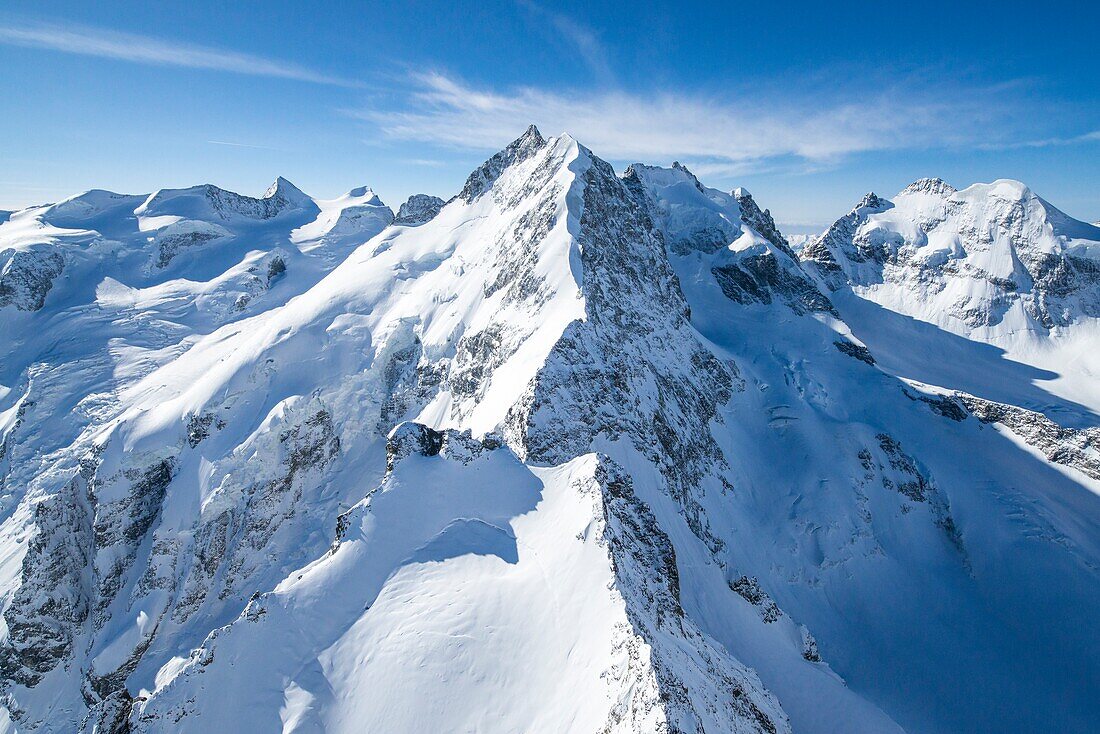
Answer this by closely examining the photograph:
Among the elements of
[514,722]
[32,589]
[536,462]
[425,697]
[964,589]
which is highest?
[536,462]

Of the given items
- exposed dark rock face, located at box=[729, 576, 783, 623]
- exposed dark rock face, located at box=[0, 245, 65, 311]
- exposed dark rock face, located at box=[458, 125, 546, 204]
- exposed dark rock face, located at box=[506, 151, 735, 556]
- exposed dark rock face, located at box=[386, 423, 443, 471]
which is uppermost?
exposed dark rock face, located at box=[458, 125, 546, 204]

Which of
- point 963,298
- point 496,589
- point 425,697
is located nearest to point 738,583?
point 496,589

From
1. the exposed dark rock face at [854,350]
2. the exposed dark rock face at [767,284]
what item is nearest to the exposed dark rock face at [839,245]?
the exposed dark rock face at [767,284]

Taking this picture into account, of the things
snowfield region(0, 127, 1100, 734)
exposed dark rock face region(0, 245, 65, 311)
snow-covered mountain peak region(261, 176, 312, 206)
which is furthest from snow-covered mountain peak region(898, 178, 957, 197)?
exposed dark rock face region(0, 245, 65, 311)

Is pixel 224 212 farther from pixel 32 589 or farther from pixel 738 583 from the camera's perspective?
pixel 738 583

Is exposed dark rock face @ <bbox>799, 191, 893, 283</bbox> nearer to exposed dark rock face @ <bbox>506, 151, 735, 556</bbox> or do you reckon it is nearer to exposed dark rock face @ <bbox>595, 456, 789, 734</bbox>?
exposed dark rock face @ <bbox>506, 151, 735, 556</bbox>

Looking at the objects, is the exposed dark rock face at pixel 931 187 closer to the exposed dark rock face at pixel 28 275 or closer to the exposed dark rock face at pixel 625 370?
the exposed dark rock face at pixel 625 370
